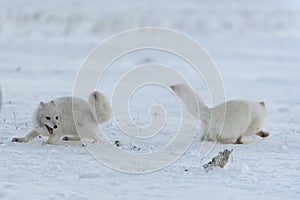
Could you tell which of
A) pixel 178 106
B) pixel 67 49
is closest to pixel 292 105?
pixel 178 106

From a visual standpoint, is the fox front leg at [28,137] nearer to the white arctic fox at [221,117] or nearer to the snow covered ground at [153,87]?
the snow covered ground at [153,87]

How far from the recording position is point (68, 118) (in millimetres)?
6371

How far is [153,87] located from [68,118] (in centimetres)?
631

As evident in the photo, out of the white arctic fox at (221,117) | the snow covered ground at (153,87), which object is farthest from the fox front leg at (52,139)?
the white arctic fox at (221,117)

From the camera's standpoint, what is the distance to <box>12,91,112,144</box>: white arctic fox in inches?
247

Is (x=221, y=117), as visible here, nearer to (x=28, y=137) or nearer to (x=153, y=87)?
(x=28, y=137)

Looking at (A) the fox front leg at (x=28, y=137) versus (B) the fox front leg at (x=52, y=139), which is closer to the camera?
(B) the fox front leg at (x=52, y=139)

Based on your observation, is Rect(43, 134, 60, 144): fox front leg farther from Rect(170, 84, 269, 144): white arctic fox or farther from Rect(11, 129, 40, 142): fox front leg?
Rect(170, 84, 269, 144): white arctic fox

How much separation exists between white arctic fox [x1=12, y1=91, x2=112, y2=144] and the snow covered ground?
17cm

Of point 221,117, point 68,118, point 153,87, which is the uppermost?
point 153,87

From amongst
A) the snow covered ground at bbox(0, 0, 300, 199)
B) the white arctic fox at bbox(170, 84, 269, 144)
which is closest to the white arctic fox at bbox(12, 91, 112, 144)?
the snow covered ground at bbox(0, 0, 300, 199)

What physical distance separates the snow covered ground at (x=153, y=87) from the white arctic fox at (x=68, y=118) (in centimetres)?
17

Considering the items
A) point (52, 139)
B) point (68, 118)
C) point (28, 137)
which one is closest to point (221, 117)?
point (68, 118)

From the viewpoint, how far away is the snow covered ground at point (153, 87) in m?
4.84
